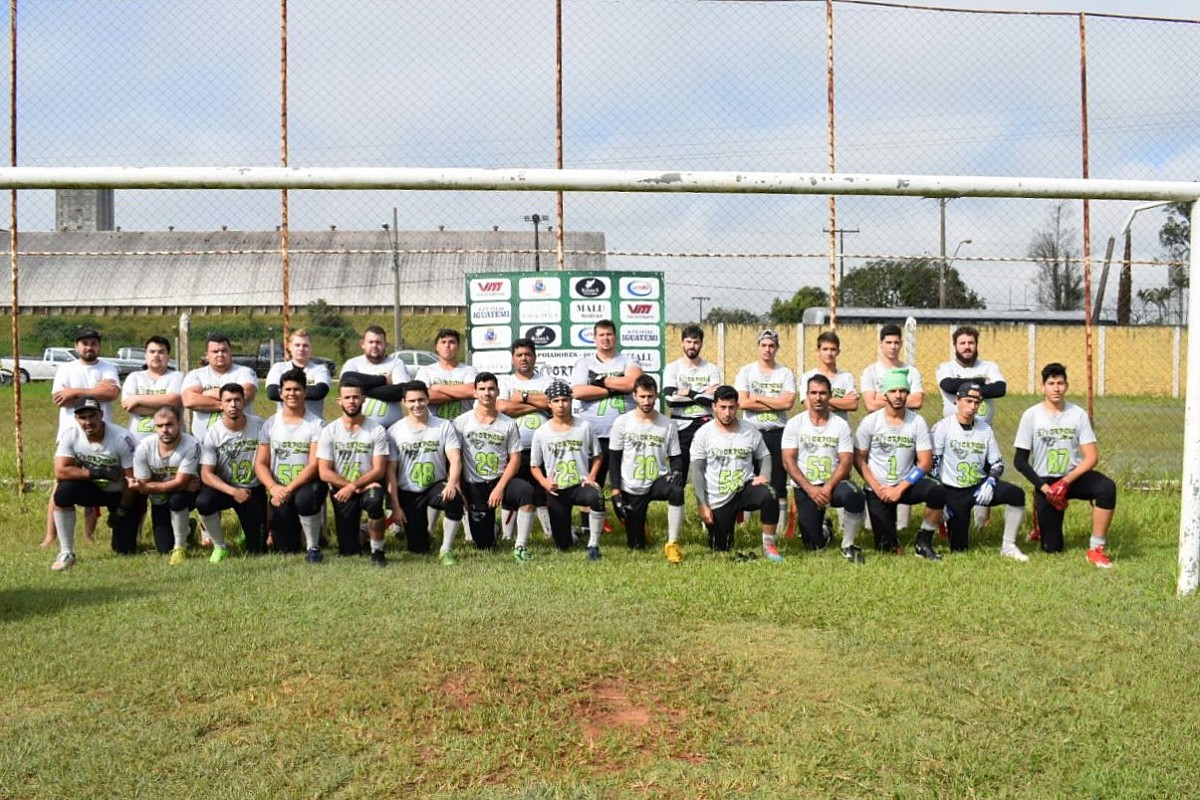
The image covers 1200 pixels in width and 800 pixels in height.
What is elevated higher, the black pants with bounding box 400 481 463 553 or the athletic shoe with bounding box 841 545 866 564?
the black pants with bounding box 400 481 463 553

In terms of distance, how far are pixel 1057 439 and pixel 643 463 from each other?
3.13m

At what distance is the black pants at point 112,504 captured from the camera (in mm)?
8008

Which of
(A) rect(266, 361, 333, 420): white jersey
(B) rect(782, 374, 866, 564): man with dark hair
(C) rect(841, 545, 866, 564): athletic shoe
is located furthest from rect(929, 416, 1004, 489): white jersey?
(A) rect(266, 361, 333, 420): white jersey

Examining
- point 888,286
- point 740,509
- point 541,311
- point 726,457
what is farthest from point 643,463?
point 888,286

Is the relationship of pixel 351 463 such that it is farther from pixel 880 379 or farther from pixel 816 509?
pixel 880 379

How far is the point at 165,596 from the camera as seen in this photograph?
666 cm

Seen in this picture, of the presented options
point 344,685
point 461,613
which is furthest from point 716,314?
point 344,685

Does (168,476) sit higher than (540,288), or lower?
lower

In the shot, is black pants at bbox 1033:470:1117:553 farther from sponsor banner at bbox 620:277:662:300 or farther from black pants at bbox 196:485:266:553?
black pants at bbox 196:485:266:553

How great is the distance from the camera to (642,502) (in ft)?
27.6

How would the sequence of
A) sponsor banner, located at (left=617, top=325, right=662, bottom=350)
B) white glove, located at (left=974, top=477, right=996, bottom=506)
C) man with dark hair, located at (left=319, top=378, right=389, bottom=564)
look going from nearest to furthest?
man with dark hair, located at (left=319, top=378, right=389, bottom=564) → white glove, located at (left=974, top=477, right=996, bottom=506) → sponsor banner, located at (left=617, top=325, right=662, bottom=350)

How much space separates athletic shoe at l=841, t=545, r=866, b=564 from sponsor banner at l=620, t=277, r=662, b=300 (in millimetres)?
3182

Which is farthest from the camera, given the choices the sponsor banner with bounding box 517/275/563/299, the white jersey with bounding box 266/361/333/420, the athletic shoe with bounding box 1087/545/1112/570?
the sponsor banner with bounding box 517/275/563/299

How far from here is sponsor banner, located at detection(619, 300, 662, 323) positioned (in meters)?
10.1
